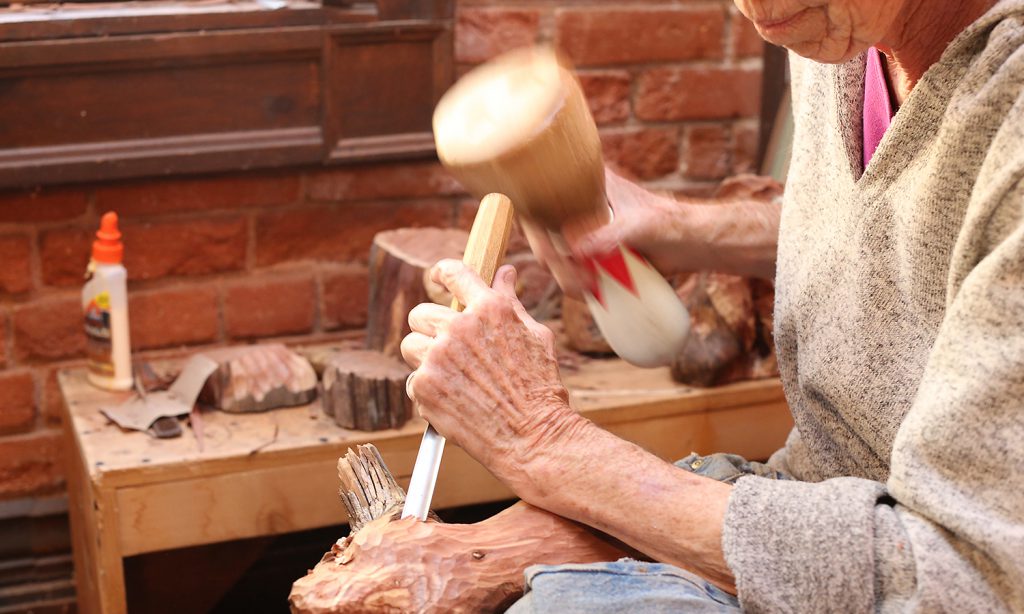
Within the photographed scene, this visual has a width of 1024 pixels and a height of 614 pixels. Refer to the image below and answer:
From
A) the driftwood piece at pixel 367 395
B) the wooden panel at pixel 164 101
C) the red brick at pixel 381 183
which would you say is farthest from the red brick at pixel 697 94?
the driftwood piece at pixel 367 395

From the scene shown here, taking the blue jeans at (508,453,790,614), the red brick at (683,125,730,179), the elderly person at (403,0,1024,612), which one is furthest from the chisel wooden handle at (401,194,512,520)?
the red brick at (683,125,730,179)

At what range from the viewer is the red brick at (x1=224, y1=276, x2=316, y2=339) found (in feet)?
7.03

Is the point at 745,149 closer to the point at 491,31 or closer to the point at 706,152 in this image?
the point at 706,152

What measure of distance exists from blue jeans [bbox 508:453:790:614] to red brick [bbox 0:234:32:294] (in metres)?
1.26

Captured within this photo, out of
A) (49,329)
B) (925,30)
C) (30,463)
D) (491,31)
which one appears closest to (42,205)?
(49,329)

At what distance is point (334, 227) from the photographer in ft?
7.09

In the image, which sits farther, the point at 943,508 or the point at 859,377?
the point at 859,377

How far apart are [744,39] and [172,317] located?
1166 millimetres

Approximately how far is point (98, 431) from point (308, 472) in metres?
0.32

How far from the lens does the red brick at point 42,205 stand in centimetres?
195

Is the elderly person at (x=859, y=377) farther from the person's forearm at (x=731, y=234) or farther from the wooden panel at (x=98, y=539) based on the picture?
the wooden panel at (x=98, y=539)

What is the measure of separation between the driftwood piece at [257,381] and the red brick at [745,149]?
95 cm

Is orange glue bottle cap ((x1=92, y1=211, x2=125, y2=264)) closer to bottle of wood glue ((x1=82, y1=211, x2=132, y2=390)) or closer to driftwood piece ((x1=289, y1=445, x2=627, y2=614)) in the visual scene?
bottle of wood glue ((x1=82, y1=211, x2=132, y2=390))

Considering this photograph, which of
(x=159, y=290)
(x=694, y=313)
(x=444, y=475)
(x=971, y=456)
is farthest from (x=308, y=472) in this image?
(x=971, y=456)
